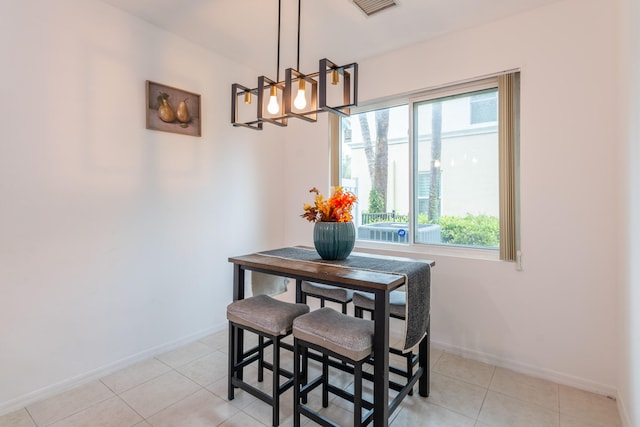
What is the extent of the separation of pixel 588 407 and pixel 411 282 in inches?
61.3

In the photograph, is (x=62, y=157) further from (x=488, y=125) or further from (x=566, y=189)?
(x=566, y=189)

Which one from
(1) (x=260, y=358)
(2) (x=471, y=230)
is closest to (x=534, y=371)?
(2) (x=471, y=230)

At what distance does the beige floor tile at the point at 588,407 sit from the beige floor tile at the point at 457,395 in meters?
0.50

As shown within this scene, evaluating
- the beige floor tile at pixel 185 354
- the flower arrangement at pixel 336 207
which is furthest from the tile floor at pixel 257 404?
the flower arrangement at pixel 336 207

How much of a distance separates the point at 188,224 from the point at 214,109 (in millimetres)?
1199

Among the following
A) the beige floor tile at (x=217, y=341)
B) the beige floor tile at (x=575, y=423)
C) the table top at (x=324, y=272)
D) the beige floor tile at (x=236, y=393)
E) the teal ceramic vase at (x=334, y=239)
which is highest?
the teal ceramic vase at (x=334, y=239)

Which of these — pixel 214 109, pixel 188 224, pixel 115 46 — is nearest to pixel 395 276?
pixel 188 224

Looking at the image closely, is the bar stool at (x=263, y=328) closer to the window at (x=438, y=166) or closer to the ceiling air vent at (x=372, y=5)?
the window at (x=438, y=166)

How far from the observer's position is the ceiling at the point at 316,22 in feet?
7.75

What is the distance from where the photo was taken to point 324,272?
5.90ft

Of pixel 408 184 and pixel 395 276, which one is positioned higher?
pixel 408 184

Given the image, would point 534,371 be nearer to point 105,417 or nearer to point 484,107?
point 484,107

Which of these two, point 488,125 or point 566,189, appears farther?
point 488,125

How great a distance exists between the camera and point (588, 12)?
217 cm
